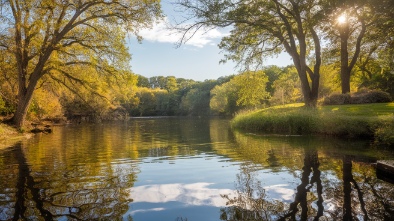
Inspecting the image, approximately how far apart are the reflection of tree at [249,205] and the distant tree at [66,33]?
18.3 meters

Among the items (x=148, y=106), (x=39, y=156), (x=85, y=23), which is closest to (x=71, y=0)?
(x=85, y=23)

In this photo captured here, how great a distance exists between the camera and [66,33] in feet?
74.2

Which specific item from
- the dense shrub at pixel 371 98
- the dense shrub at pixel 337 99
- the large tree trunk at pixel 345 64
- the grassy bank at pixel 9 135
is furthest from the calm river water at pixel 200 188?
the large tree trunk at pixel 345 64

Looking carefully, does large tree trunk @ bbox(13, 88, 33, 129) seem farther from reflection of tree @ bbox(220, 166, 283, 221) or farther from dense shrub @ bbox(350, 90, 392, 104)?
dense shrub @ bbox(350, 90, 392, 104)

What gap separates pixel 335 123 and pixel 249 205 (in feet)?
43.2

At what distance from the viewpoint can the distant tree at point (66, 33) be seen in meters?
20.9

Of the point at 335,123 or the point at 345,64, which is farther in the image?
the point at 345,64

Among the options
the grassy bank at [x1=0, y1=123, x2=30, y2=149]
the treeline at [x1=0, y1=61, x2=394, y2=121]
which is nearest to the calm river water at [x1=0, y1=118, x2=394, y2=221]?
the grassy bank at [x1=0, y1=123, x2=30, y2=149]

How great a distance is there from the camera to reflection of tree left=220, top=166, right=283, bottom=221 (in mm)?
5039

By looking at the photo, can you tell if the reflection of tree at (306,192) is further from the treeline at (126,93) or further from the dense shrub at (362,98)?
the dense shrub at (362,98)

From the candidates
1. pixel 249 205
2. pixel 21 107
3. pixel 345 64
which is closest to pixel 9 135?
pixel 21 107

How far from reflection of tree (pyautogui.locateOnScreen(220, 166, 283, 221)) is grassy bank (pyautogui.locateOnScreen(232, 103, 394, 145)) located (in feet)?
28.3

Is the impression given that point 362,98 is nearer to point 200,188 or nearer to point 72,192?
point 200,188

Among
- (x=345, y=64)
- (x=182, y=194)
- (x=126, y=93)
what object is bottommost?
(x=182, y=194)
